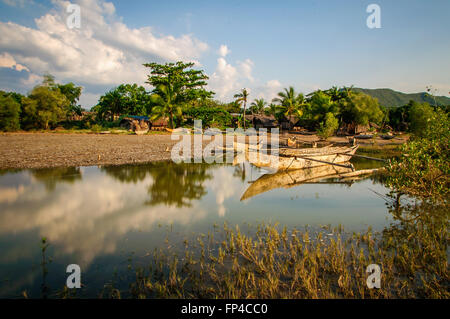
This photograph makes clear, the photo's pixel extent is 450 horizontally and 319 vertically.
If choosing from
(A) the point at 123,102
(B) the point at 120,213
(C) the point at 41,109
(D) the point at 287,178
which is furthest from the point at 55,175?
(A) the point at 123,102

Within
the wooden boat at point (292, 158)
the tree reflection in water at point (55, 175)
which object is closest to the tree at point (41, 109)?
the tree reflection in water at point (55, 175)

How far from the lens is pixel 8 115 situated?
2862 centimetres

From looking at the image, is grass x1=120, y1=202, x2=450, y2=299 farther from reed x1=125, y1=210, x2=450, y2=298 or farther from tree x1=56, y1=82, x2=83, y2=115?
tree x1=56, y1=82, x2=83, y2=115

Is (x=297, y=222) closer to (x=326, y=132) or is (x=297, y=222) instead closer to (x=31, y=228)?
(x=31, y=228)

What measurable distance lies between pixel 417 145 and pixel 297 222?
4927 mm

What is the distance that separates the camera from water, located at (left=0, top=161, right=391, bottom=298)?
15.6ft

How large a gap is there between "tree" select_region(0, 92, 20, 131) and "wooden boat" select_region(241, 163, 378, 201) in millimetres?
32285

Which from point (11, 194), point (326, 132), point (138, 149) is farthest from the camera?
point (326, 132)

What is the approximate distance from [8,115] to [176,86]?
69.5 ft

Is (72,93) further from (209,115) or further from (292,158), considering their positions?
(292,158)

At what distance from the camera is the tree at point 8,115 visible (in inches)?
1101

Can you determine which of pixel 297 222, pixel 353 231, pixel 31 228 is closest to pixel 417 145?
pixel 353 231
